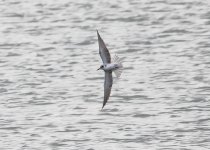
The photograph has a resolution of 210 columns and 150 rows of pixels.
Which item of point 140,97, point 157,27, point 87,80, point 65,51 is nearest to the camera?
point 140,97

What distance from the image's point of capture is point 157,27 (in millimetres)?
32562

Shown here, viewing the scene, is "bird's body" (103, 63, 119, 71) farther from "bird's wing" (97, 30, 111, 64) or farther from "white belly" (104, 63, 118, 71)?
"bird's wing" (97, 30, 111, 64)

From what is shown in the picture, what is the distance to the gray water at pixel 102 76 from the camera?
21953 millimetres

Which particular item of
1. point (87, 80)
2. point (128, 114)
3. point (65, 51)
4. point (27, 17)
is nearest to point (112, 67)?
point (128, 114)

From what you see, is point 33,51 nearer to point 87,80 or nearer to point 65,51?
point 65,51

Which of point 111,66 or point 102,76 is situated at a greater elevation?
point 111,66

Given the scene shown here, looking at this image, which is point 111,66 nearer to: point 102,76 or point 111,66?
point 111,66

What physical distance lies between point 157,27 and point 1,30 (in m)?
4.97

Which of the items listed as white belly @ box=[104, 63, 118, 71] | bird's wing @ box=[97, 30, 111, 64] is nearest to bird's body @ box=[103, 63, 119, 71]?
white belly @ box=[104, 63, 118, 71]

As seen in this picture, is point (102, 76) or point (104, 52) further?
point (102, 76)

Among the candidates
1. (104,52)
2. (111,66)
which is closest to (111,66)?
(111,66)

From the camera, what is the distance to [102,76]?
27.6 m

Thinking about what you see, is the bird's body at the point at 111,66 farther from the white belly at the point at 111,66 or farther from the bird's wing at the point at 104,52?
the bird's wing at the point at 104,52

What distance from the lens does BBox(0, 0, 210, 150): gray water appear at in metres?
22.0
